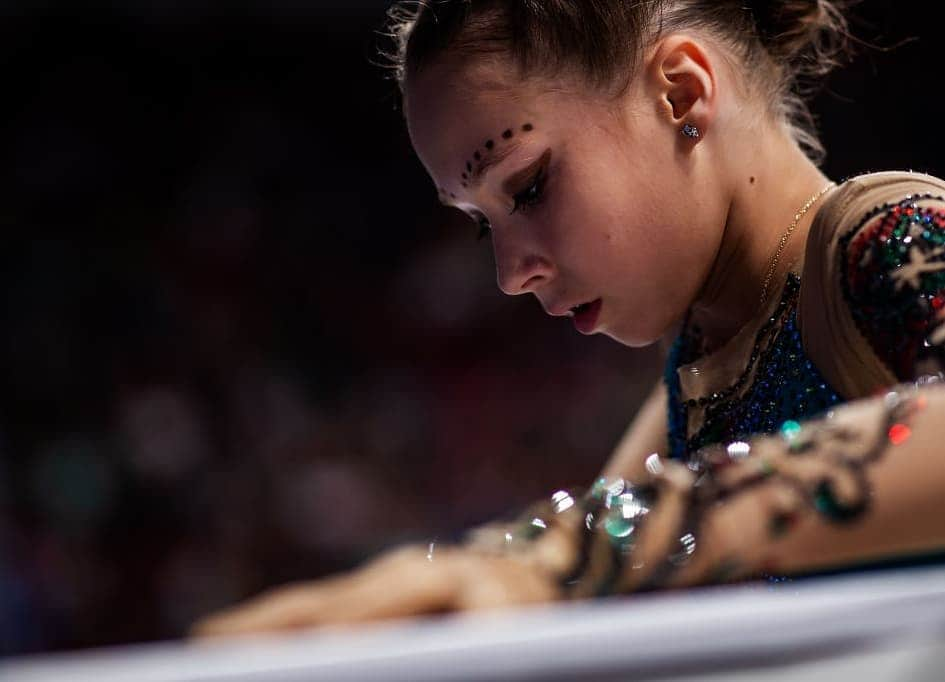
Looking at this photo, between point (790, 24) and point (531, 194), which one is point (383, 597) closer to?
point (531, 194)

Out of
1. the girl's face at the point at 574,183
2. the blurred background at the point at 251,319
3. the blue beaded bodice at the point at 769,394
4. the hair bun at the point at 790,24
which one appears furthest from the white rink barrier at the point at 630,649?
the blurred background at the point at 251,319

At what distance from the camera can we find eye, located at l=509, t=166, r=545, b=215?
898 millimetres

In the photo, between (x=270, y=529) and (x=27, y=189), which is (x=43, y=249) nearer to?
(x=27, y=189)

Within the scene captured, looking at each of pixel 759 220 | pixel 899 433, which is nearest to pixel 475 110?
pixel 759 220

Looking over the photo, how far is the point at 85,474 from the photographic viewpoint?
279cm

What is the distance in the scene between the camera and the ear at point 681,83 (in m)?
0.94

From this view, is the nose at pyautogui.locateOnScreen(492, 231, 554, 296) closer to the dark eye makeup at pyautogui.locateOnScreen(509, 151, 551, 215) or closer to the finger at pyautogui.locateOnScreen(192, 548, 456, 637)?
the dark eye makeup at pyautogui.locateOnScreen(509, 151, 551, 215)

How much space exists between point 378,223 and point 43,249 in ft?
3.17

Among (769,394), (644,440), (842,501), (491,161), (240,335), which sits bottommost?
(240,335)

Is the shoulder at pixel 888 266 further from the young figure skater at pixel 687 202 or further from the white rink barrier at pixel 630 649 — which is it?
the white rink barrier at pixel 630 649

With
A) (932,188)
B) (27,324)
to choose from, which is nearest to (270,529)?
(27,324)

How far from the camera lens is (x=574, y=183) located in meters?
0.89

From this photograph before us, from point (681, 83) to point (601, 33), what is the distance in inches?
3.4

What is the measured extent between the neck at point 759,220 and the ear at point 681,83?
0.06 m
